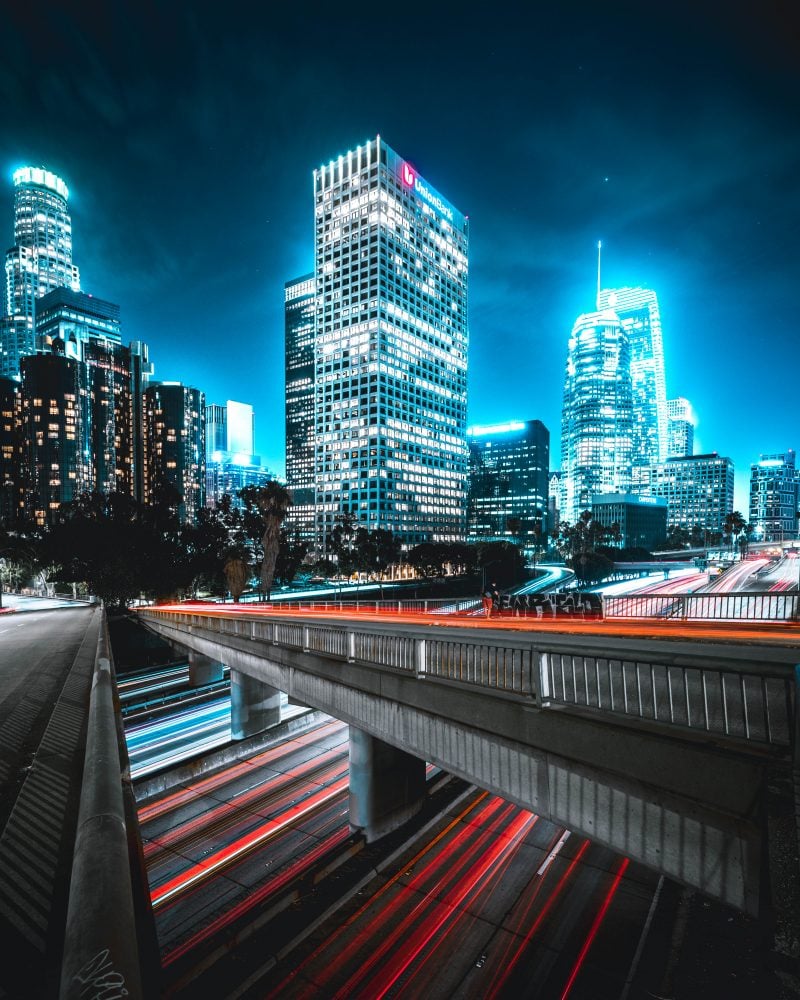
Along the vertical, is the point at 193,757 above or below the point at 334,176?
below

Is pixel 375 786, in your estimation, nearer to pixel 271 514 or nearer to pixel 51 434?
pixel 271 514

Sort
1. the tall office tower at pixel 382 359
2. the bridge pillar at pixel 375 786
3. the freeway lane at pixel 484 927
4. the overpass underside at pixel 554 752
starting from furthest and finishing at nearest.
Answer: the tall office tower at pixel 382 359 < the bridge pillar at pixel 375 786 < the freeway lane at pixel 484 927 < the overpass underside at pixel 554 752

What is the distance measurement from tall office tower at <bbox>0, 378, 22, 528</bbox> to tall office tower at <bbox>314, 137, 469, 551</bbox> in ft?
420

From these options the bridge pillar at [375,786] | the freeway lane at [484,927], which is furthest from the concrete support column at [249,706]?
the freeway lane at [484,927]

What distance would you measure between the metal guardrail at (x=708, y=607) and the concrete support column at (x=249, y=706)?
2020 centimetres

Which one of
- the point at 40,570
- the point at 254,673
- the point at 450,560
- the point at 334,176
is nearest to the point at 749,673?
the point at 254,673

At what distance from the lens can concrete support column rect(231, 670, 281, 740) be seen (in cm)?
2755

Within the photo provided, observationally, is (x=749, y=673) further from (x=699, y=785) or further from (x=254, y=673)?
(x=254, y=673)

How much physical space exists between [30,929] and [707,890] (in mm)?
8399

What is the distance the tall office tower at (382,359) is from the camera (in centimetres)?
15175

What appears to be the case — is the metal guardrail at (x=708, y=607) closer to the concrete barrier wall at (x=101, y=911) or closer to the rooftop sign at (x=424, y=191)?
the concrete barrier wall at (x=101, y=911)

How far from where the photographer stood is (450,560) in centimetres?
10912

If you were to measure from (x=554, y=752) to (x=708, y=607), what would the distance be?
19.0m

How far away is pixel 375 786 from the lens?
16.9 meters
